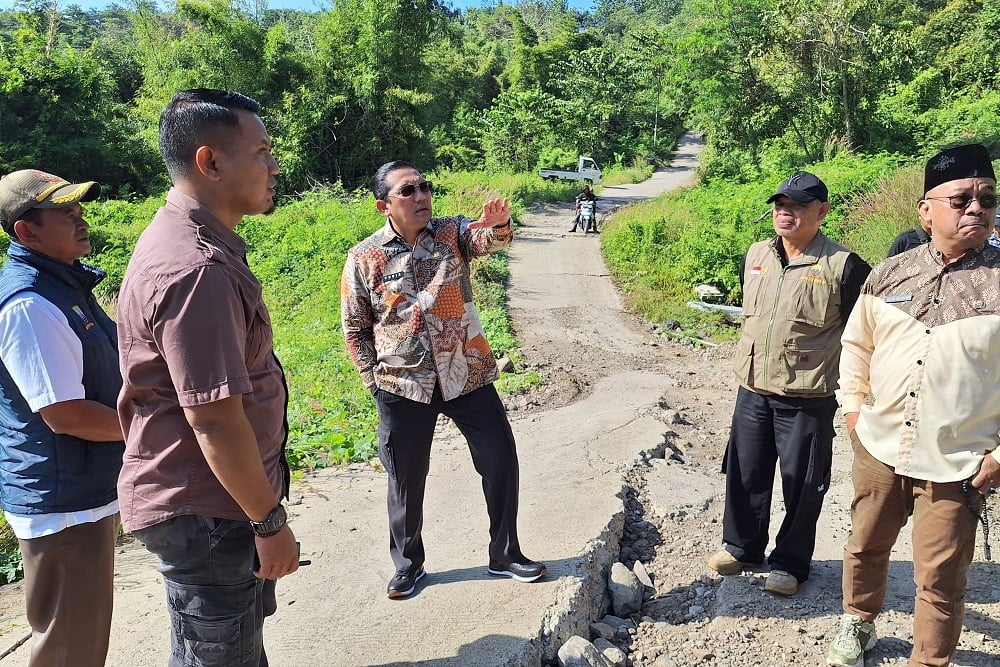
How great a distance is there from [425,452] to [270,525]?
1477mm

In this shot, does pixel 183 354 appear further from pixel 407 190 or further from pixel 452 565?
pixel 452 565

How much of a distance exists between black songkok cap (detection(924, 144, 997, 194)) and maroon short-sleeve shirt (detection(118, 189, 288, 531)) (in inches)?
94.0

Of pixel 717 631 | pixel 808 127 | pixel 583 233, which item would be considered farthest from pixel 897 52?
pixel 717 631

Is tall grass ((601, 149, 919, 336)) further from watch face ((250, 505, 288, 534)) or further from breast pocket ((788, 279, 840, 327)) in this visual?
watch face ((250, 505, 288, 534))

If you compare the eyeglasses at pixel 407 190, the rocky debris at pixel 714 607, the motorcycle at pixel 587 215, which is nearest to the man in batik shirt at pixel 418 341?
the eyeglasses at pixel 407 190

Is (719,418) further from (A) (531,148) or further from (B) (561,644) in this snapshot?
(A) (531,148)

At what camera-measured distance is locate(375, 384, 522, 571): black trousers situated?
10.6ft

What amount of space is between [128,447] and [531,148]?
2909 centimetres

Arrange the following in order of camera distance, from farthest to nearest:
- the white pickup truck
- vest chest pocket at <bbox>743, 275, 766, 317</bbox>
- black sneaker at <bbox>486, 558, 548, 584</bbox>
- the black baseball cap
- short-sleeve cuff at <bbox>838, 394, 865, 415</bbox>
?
1. the white pickup truck
2. vest chest pocket at <bbox>743, 275, 766, 317</bbox>
3. black sneaker at <bbox>486, 558, 548, 584</bbox>
4. the black baseball cap
5. short-sleeve cuff at <bbox>838, 394, 865, 415</bbox>

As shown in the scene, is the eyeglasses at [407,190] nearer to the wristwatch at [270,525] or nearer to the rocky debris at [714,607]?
the wristwatch at [270,525]

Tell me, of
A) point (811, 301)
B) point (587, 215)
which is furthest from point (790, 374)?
point (587, 215)

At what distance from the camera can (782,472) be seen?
11.5ft

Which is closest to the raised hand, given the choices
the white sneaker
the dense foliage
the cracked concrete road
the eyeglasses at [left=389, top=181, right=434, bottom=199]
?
the eyeglasses at [left=389, top=181, right=434, bottom=199]

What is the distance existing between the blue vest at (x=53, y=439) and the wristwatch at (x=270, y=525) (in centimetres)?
82
